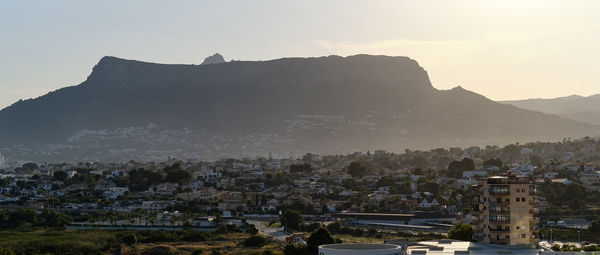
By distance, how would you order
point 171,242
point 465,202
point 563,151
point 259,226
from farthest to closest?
1. point 563,151
2. point 465,202
3. point 259,226
4. point 171,242

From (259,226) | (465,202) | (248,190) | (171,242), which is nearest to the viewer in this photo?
(171,242)

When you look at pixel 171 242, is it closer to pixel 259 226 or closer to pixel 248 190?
pixel 259 226

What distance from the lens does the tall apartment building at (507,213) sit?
54.1 metres

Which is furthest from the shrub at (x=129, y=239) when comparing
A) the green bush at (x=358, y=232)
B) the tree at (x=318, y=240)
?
the tree at (x=318, y=240)

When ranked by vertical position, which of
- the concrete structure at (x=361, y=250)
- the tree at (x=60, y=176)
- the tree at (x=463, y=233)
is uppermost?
the tree at (x=60, y=176)

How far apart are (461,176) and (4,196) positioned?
57053 mm

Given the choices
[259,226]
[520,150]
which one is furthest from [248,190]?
[520,150]

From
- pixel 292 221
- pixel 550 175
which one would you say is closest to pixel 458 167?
pixel 550 175

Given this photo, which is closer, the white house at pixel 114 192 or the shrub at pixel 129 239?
the shrub at pixel 129 239

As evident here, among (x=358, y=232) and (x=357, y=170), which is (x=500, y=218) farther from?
(x=357, y=170)

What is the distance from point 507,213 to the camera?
54.5 m

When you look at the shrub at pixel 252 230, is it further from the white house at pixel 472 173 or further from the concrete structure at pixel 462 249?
the white house at pixel 472 173

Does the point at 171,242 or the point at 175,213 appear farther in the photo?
the point at 175,213

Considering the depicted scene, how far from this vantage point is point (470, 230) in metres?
63.1
